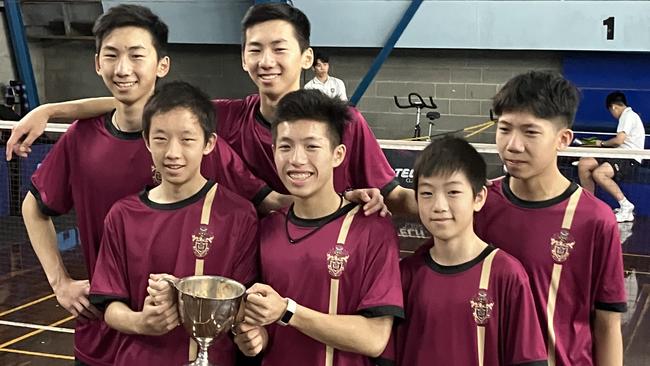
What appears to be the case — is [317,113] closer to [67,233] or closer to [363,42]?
[67,233]

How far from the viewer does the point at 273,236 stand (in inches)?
99.8

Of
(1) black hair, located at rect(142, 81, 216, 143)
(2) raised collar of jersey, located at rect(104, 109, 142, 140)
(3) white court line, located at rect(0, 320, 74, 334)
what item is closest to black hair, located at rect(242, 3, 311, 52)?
(1) black hair, located at rect(142, 81, 216, 143)

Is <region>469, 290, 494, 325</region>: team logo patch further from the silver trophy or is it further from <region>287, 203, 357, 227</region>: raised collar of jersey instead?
the silver trophy

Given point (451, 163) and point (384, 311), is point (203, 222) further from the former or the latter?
point (451, 163)

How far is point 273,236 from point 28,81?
10338 millimetres

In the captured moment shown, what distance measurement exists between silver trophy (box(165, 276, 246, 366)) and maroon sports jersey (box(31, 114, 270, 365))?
593 mm

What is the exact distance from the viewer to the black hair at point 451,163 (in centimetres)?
243

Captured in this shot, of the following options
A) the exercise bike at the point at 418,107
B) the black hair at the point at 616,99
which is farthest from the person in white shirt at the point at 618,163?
the exercise bike at the point at 418,107

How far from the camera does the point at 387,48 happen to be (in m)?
12.1

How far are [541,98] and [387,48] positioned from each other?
975 cm

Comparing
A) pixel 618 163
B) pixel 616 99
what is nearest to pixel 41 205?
pixel 618 163

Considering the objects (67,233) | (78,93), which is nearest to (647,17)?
(67,233)

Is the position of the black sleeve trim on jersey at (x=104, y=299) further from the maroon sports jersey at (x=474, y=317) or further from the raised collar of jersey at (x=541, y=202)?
the raised collar of jersey at (x=541, y=202)

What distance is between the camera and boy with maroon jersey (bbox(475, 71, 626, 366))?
2.49 metres
